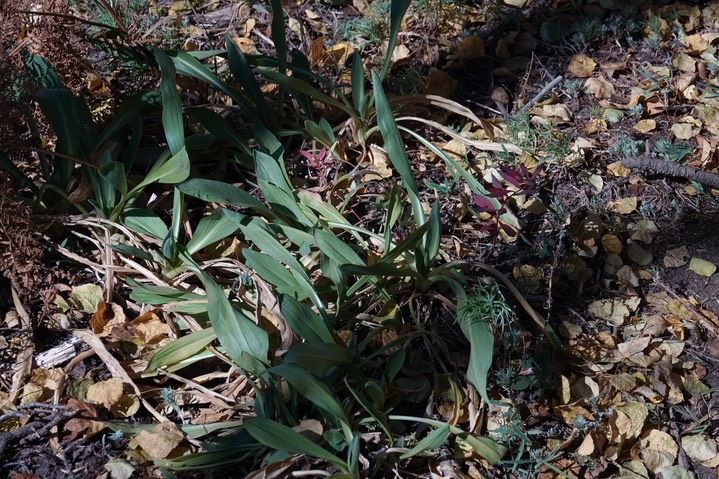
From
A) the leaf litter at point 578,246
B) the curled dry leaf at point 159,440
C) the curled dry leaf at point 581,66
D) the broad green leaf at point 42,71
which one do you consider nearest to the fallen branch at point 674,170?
the leaf litter at point 578,246

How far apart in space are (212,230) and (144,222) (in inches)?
8.9

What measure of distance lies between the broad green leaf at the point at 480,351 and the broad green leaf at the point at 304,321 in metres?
0.35

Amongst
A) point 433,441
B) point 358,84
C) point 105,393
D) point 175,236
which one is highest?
point 358,84

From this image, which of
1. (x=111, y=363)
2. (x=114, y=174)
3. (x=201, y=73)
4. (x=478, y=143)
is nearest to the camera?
(x=111, y=363)

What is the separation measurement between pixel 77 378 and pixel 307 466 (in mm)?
718

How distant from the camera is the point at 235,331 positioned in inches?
75.4

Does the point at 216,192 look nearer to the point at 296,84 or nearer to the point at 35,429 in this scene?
the point at 296,84

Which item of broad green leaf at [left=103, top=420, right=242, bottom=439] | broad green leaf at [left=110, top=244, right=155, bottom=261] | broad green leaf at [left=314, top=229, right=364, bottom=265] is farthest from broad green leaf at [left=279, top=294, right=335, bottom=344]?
broad green leaf at [left=110, top=244, right=155, bottom=261]

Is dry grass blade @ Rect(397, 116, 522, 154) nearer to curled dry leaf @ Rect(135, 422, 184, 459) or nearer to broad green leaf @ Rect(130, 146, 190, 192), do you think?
broad green leaf @ Rect(130, 146, 190, 192)

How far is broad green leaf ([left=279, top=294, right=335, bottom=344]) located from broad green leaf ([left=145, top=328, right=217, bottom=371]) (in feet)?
0.93

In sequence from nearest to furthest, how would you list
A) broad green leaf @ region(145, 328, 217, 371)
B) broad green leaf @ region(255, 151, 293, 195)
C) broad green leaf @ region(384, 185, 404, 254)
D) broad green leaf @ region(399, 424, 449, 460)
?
broad green leaf @ region(399, 424, 449, 460)
broad green leaf @ region(145, 328, 217, 371)
broad green leaf @ region(384, 185, 404, 254)
broad green leaf @ region(255, 151, 293, 195)

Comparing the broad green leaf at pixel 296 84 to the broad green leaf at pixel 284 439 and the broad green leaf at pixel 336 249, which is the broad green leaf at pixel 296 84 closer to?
the broad green leaf at pixel 336 249

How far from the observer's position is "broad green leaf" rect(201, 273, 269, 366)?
1.90 m

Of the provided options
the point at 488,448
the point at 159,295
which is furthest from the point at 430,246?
the point at 159,295
